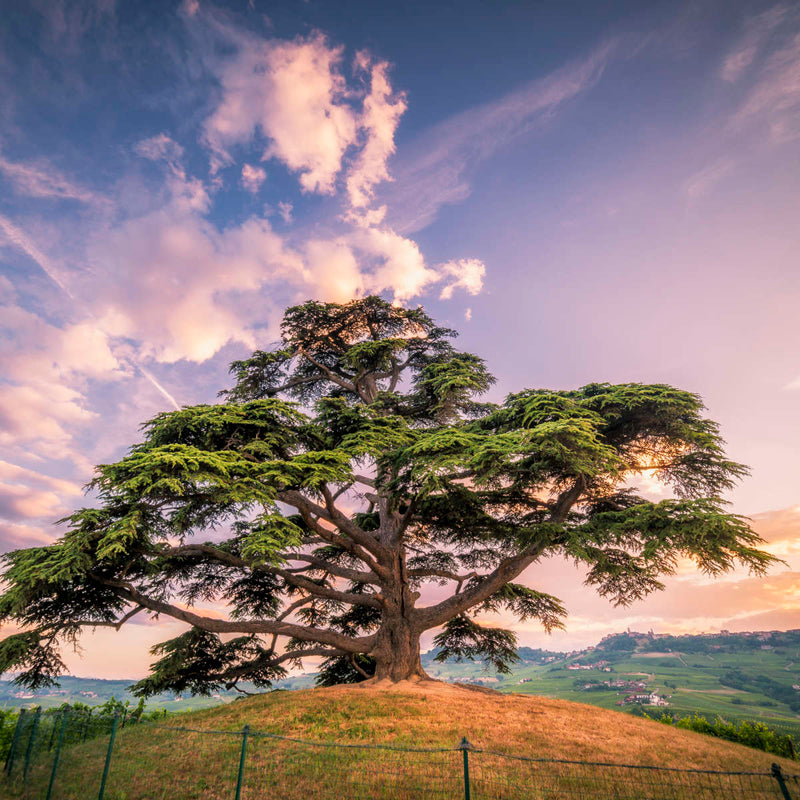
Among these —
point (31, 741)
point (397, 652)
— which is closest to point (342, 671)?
point (397, 652)

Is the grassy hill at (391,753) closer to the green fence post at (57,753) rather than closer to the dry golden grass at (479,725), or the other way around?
the dry golden grass at (479,725)

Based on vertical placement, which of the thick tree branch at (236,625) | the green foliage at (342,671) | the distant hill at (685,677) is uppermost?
the thick tree branch at (236,625)

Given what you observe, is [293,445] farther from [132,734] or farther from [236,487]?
[132,734]

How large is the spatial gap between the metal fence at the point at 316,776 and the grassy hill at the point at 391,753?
0.04 meters

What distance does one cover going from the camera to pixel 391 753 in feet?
31.9

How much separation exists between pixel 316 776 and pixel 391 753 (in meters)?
1.60

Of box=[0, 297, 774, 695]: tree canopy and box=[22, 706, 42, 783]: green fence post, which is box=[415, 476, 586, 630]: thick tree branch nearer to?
box=[0, 297, 774, 695]: tree canopy

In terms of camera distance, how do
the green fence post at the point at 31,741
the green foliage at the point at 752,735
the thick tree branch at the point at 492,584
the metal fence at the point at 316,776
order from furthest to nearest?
the thick tree branch at the point at 492,584 → the green foliage at the point at 752,735 → the green fence post at the point at 31,741 → the metal fence at the point at 316,776

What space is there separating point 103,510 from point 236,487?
11.4ft

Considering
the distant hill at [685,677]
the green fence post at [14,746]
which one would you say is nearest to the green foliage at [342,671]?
the green fence post at [14,746]

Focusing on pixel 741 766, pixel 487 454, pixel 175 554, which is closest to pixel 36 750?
pixel 175 554

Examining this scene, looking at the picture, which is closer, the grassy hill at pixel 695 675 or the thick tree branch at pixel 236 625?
the thick tree branch at pixel 236 625

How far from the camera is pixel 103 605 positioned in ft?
46.5

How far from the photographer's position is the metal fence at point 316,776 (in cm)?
829
